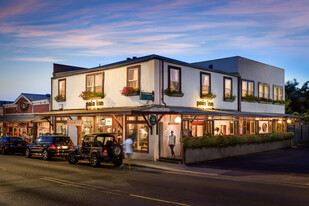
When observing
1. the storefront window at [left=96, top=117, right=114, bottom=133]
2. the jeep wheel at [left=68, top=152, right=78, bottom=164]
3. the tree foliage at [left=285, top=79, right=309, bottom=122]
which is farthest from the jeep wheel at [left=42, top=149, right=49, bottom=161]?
the tree foliage at [left=285, top=79, right=309, bottom=122]

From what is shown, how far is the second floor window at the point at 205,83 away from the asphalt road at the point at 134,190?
1085 cm

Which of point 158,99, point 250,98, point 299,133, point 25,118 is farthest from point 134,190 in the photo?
point 299,133

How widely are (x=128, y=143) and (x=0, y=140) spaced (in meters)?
15.3

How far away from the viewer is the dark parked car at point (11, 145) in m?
25.9

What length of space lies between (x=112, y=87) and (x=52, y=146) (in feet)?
20.8

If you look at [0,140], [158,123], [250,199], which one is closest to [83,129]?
[0,140]

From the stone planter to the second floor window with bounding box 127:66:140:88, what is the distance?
20.6 ft

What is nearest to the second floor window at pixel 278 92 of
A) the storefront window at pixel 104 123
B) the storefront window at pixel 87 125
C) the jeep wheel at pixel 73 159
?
the storefront window at pixel 104 123

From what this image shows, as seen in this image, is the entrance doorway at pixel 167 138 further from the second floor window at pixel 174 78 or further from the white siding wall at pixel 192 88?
the second floor window at pixel 174 78

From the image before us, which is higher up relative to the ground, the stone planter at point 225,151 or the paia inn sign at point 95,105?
the paia inn sign at point 95,105

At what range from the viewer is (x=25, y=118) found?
3441cm

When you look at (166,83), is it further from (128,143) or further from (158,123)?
(128,143)

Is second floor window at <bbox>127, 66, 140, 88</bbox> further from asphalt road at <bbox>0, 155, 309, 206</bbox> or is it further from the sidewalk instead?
asphalt road at <bbox>0, 155, 309, 206</bbox>

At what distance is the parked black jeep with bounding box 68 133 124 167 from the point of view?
1758 cm
